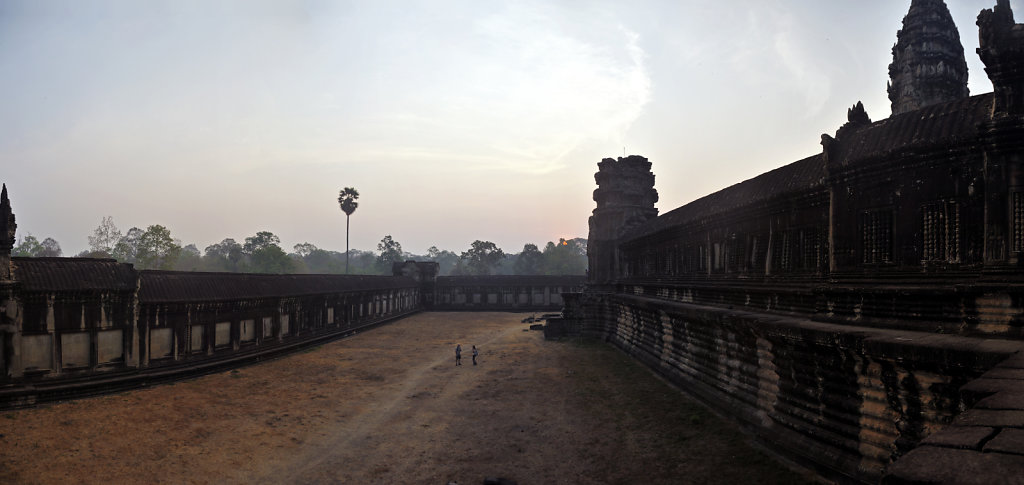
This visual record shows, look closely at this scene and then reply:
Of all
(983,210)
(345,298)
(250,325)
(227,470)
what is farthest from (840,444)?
(345,298)

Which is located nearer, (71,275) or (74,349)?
(74,349)

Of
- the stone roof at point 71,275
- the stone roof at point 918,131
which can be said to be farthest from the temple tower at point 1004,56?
the stone roof at point 71,275

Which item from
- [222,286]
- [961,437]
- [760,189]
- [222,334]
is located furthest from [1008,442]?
[222,286]

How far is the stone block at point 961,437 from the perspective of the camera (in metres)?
4.43

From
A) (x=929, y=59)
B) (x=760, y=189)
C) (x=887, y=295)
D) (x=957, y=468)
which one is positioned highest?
(x=929, y=59)

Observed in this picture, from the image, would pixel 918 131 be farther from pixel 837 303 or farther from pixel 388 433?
pixel 388 433

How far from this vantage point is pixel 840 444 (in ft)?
31.8

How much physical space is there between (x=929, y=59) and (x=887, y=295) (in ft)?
79.7

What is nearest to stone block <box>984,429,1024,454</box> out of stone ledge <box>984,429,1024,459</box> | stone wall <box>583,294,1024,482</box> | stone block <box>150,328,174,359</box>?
stone ledge <box>984,429,1024,459</box>

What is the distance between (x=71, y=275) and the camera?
20.3 metres

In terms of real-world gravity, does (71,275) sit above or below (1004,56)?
below

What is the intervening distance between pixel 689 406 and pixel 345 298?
2960 centimetres

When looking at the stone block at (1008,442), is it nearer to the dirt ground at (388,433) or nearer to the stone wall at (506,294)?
the dirt ground at (388,433)

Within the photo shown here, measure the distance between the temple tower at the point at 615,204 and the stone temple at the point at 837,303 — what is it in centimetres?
1152
